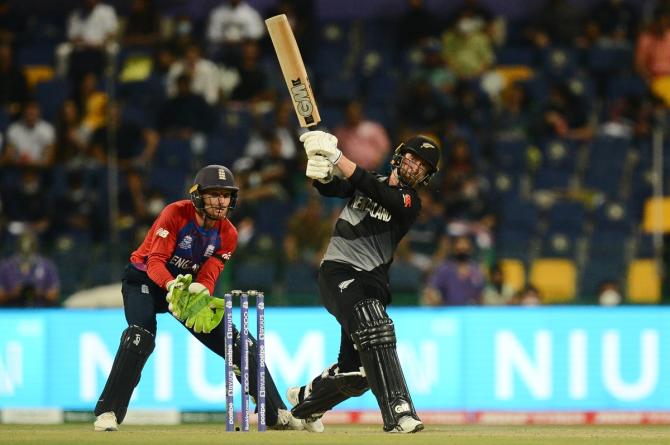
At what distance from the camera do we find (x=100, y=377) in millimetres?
13578

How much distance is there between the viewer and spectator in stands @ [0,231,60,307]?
14898 mm

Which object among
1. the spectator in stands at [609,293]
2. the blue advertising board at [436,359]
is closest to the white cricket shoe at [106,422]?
the blue advertising board at [436,359]

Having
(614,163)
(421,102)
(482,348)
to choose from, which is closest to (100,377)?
(482,348)

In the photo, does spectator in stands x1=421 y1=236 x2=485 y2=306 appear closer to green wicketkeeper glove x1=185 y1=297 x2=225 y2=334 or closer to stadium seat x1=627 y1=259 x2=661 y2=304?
stadium seat x1=627 y1=259 x2=661 y2=304

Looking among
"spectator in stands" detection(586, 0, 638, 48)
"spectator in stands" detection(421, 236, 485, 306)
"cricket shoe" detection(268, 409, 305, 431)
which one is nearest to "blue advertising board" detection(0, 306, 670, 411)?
"spectator in stands" detection(421, 236, 485, 306)

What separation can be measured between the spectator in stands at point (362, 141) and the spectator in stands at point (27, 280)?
408 centimetres

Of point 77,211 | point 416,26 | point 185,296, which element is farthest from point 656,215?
point 185,296

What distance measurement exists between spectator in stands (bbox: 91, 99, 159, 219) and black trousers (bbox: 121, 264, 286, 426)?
7465mm

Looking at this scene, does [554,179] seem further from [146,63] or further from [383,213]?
[383,213]

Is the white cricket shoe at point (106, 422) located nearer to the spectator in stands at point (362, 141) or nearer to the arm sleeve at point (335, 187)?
the arm sleeve at point (335, 187)

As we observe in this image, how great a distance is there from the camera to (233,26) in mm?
18641

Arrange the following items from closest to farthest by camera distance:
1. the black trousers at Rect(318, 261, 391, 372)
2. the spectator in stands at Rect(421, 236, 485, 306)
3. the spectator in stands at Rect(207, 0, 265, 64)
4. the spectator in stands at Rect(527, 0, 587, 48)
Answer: the black trousers at Rect(318, 261, 391, 372), the spectator in stands at Rect(421, 236, 485, 306), the spectator in stands at Rect(207, 0, 265, 64), the spectator in stands at Rect(527, 0, 587, 48)

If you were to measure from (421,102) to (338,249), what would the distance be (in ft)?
27.9

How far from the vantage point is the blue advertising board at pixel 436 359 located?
1345 cm
